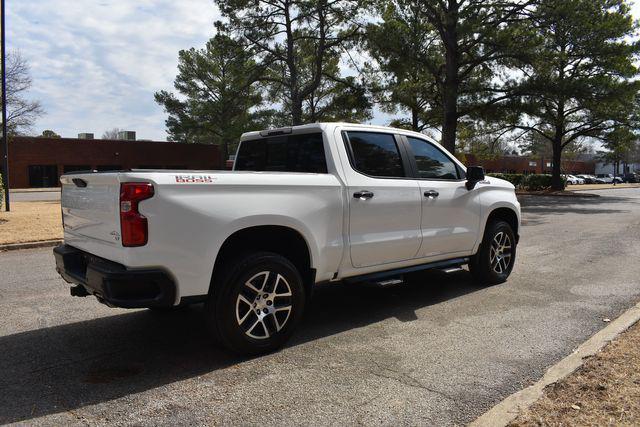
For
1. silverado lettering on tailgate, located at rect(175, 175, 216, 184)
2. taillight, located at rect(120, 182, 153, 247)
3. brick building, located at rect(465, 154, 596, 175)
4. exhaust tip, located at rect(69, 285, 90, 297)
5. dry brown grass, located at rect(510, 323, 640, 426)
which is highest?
brick building, located at rect(465, 154, 596, 175)

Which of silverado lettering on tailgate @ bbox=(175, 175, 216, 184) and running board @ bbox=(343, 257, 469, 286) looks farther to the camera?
running board @ bbox=(343, 257, 469, 286)

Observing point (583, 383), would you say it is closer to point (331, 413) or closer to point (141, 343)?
point (331, 413)

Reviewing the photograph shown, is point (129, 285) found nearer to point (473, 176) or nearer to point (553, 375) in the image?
point (553, 375)

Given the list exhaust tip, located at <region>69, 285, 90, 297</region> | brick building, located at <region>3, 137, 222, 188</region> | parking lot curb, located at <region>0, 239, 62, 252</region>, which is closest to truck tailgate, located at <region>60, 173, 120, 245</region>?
exhaust tip, located at <region>69, 285, 90, 297</region>

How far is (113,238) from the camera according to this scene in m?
3.76

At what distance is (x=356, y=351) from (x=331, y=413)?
1.10 m

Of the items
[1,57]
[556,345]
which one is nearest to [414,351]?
[556,345]

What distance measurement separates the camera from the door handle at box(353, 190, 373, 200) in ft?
15.7

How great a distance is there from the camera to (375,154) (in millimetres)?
5262

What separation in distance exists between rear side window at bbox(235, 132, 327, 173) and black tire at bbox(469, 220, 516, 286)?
2.71 m

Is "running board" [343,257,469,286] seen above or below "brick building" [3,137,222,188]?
below

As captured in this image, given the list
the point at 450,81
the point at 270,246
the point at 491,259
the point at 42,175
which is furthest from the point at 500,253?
the point at 42,175

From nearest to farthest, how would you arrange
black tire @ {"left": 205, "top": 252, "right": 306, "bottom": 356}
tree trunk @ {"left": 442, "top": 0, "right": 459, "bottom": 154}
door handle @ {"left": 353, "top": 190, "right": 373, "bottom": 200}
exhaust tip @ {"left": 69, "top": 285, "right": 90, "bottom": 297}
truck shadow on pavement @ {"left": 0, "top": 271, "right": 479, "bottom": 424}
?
1. truck shadow on pavement @ {"left": 0, "top": 271, "right": 479, "bottom": 424}
2. black tire @ {"left": 205, "top": 252, "right": 306, "bottom": 356}
3. exhaust tip @ {"left": 69, "top": 285, "right": 90, "bottom": 297}
4. door handle @ {"left": 353, "top": 190, "right": 373, "bottom": 200}
5. tree trunk @ {"left": 442, "top": 0, "right": 459, "bottom": 154}

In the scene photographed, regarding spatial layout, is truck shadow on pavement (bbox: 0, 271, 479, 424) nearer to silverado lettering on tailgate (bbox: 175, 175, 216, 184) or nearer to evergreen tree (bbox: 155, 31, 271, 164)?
silverado lettering on tailgate (bbox: 175, 175, 216, 184)
